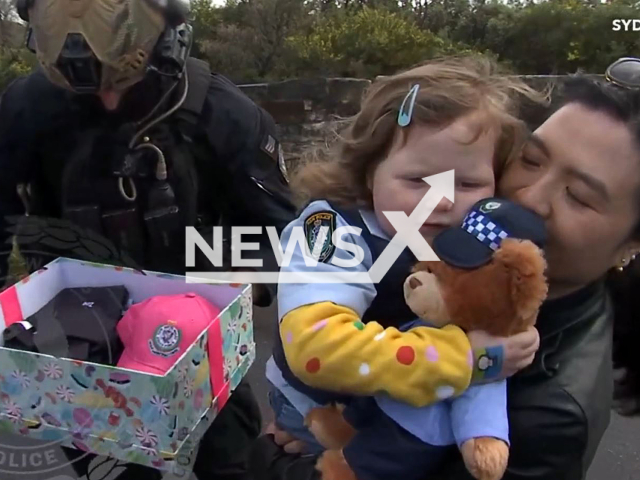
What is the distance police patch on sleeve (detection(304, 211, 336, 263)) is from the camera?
1280 millimetres

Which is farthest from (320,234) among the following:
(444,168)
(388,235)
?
(444,168)

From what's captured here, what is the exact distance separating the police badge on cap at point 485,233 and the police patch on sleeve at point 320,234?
201mm

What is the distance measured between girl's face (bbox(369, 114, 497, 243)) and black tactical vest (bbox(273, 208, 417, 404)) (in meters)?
0.06

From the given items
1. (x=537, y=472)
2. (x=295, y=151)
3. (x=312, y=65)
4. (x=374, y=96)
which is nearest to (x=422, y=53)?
(x=312, y=65)

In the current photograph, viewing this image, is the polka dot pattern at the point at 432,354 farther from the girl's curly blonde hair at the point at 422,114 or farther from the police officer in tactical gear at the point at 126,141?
the police officer in tactical gear at the point at 126,141

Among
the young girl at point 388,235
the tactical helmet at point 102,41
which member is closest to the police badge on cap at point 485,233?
the young girl at point 388,235

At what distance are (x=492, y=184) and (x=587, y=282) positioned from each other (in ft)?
0.81

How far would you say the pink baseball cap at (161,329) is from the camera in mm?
1670

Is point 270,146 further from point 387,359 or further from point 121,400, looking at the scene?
point 387,359

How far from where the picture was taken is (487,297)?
111 cm

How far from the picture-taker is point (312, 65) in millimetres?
6293

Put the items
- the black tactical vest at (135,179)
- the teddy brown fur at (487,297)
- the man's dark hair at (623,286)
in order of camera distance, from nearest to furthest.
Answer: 1. the teddy brown fur at (487,297)
2. the man's dark hair at (623,286)
3. the black tactical vest at (135,179)

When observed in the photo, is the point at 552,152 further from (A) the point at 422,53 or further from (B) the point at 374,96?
(A) the point at 422,53

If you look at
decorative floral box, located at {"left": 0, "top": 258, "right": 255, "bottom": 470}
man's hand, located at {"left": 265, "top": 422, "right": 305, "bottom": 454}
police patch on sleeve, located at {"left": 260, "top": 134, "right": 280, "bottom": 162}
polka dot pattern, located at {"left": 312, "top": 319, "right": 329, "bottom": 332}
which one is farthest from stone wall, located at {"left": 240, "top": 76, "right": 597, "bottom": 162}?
polka dot pattern, located at {"left": 312, "top": 319, "right": 329, "bottom": 332}
